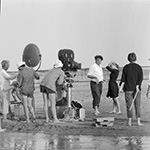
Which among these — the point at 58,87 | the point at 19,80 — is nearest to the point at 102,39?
the point at 58,87

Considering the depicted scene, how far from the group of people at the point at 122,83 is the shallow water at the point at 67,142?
1.05 m

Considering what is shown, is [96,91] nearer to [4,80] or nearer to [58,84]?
[58,84]

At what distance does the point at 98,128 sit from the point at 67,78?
65.1 inches

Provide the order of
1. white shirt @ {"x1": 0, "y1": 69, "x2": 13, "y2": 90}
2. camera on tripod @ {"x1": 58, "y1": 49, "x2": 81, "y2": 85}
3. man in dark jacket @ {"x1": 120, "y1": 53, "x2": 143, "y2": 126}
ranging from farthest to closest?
camera on tripod @ {"x1": 58, "y1": 49, "x2": 81, "y2": 85}, white shirt @ {"x1": 0, "y1": 69, "x2": 13, "y2": 90}, man in dark jacket @ {"x1": 120, "y1": 53, "x2": 143, "y2": 126}

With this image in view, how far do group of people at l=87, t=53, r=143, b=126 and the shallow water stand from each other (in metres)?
1.05

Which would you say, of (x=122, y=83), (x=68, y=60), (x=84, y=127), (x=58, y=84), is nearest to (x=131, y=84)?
(x=122, y=83)

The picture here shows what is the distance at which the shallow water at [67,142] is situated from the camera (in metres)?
7.88

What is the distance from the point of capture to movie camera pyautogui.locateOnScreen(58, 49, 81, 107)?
1098 cm

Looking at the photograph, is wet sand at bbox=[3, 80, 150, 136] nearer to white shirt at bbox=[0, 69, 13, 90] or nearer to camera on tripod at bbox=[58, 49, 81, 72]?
white shirt at bbox=[0, 69, 13, 90]

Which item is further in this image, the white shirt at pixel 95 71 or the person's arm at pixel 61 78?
the white shirt at pixel 95 71

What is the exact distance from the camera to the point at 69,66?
445 inches

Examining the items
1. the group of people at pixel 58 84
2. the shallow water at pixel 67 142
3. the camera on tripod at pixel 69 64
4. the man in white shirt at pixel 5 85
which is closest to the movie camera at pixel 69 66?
the camera on tripod at pixel 69 64

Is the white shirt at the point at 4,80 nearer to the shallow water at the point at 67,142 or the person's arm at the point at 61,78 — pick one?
the person's arm at the point at 61,78

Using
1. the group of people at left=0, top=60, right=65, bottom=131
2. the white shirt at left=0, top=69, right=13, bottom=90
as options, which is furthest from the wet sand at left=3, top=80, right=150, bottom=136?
the white shirt at left=0, top=69, right=13, bottom=90
